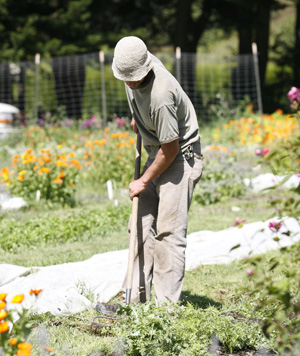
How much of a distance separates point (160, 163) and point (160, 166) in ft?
0.06

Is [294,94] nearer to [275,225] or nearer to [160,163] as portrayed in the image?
[160,163]

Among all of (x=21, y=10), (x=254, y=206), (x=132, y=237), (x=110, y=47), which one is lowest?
(x=254, y=206)

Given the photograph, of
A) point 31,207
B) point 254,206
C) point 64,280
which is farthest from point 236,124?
point 64,280

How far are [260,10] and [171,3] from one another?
9.25ft

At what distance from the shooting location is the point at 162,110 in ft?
9.49

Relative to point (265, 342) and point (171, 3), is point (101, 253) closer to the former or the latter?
point (265, 342)

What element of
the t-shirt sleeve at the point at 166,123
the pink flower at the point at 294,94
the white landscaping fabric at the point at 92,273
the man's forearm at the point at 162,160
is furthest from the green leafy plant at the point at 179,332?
the pink flower at the point at 294,94

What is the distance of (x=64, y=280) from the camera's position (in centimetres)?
361

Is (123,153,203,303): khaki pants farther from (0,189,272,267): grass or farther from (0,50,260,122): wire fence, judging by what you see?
(0,50,260,122): wire fence

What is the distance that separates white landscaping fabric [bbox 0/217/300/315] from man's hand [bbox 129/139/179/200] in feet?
1.88

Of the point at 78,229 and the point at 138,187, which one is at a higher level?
the point at 138,187

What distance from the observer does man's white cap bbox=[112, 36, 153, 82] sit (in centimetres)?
283

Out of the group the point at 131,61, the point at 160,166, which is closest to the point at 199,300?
the point at 160,166

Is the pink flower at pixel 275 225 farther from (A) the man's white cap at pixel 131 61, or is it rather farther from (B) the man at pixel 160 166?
(A) the man's white cap at pixel 131 61
